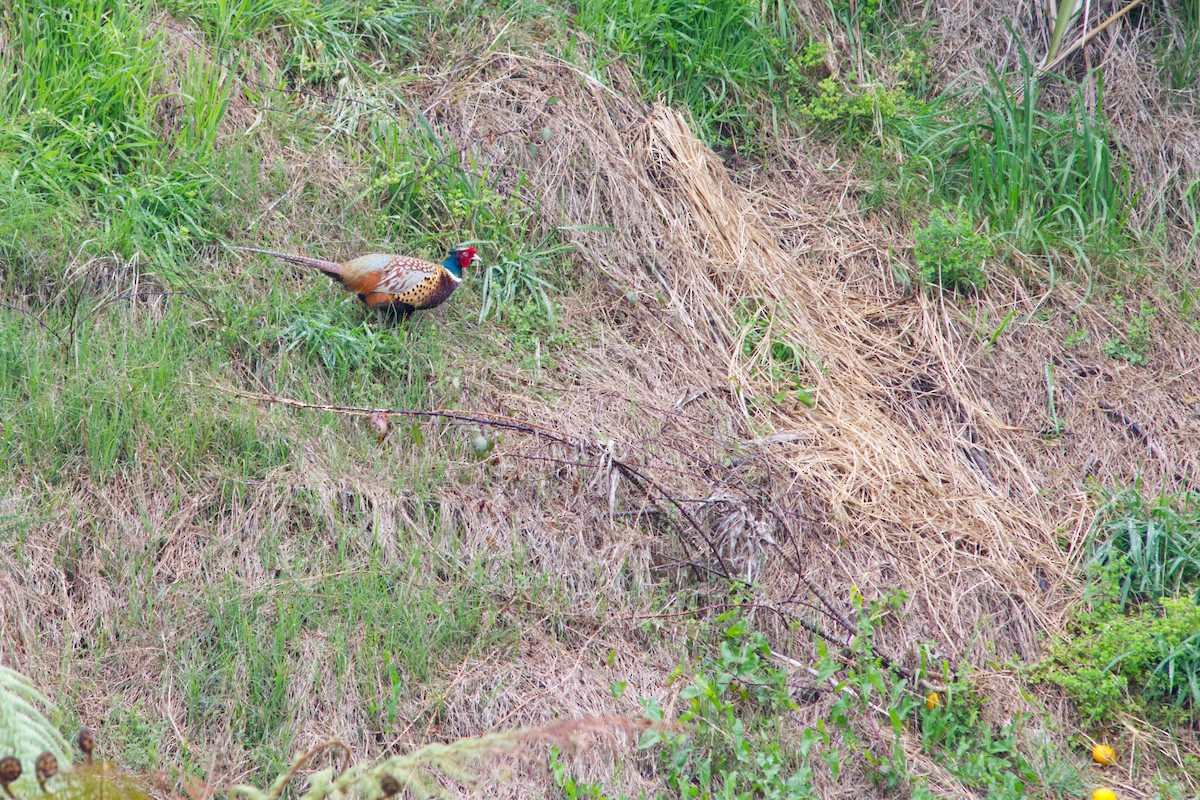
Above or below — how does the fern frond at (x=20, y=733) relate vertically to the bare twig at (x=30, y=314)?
above

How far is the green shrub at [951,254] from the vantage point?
17.5ft

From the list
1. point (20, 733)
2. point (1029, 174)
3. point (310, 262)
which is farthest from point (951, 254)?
point (20, 733)

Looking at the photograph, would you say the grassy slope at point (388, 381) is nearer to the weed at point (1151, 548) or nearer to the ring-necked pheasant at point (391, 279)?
the ring-necked pheasant at point (391, 279)

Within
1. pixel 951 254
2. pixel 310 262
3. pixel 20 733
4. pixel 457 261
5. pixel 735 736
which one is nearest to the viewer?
pixel 20 733

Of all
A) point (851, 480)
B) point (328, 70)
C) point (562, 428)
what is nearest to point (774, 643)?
point (851, 480)

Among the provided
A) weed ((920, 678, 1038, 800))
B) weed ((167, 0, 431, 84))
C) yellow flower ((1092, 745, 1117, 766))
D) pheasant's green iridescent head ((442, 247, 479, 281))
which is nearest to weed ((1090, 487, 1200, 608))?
yellow flower ((1092, 745, 1117, 766))

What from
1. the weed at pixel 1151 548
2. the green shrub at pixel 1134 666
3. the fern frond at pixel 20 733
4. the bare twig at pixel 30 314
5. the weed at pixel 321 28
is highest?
the weed at pixel 321 28

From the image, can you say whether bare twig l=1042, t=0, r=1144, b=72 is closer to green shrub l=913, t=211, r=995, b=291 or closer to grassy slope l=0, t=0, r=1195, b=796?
grassy slope l=0, t=0, r=1195, b=796

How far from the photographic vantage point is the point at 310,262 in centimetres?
470

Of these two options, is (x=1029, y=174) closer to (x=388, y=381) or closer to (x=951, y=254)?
(x=951, y=254)

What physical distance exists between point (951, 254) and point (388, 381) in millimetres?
2705

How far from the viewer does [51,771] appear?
1.50 metres

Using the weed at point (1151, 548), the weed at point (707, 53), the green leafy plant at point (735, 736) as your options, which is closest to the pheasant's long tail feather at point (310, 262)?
the weed at point (707, 53)

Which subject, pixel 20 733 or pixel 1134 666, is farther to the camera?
pixel 1134 666
